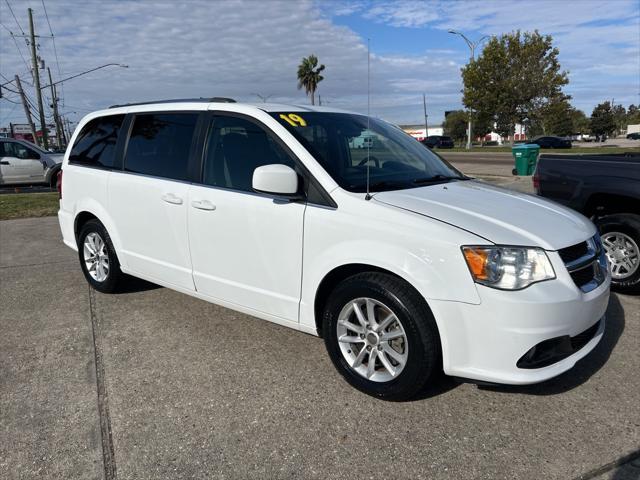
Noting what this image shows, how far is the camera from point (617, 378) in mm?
3404

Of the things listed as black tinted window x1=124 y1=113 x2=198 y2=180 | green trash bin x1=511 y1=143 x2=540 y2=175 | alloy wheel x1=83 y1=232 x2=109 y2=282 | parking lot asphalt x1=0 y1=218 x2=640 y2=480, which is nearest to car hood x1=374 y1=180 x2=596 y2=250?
parking lot asphalt x1=0 y1=218 x2=640 y2=480

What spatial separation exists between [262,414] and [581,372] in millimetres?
2142

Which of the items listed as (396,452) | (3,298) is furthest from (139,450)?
(3,298)

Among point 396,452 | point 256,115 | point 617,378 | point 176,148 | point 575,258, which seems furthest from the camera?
point 176,148

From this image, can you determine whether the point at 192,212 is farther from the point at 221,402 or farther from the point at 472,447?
the point at 472,447

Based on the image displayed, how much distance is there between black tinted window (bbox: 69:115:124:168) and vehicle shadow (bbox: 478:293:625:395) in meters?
3.80

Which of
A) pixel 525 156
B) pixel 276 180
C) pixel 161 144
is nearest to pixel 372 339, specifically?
pixel 276 180

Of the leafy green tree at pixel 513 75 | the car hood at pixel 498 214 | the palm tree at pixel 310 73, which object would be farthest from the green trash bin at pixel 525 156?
the palm tree at pixel 310 73

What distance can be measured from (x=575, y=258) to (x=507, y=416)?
3.27 ft

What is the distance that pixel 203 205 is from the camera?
12.5 feet

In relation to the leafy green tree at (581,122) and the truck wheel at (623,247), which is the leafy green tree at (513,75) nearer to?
the truck wheel at (623,247)

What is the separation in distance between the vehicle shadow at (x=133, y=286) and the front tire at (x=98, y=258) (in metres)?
0.09

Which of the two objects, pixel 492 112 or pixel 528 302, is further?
pixel 492 112

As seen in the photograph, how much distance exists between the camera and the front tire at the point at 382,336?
2873mm
